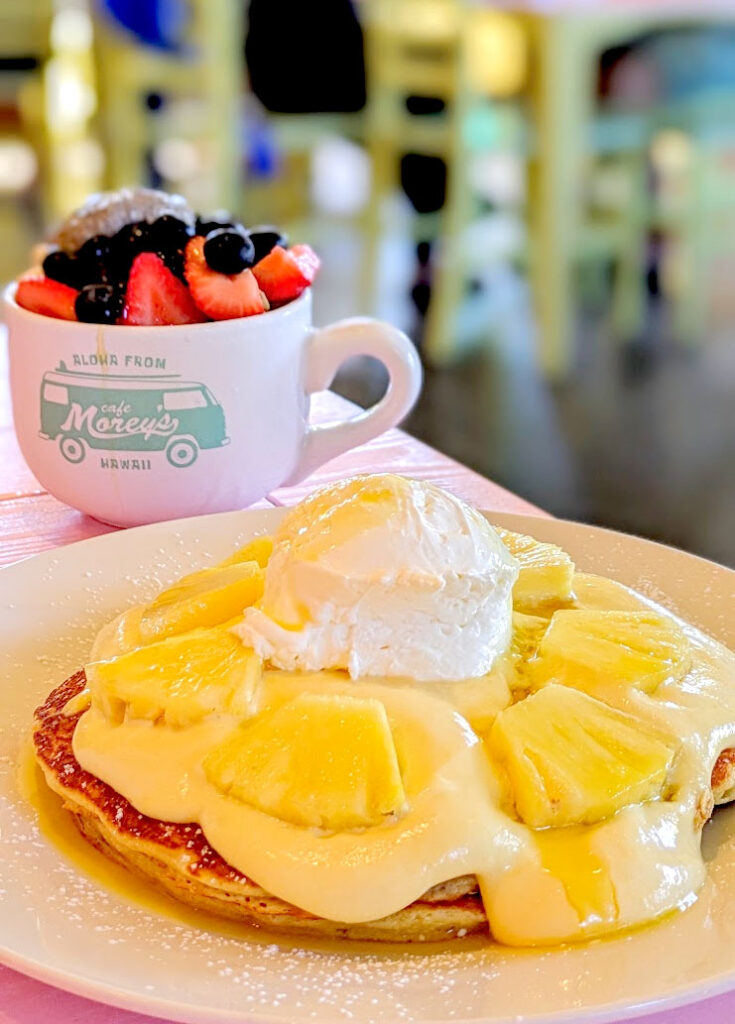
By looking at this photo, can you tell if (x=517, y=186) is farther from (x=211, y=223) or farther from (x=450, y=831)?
(x=450, y=831)

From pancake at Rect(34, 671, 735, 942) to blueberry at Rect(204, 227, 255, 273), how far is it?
50 centimetres

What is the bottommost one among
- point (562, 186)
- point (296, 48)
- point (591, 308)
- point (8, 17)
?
point (591, 308)

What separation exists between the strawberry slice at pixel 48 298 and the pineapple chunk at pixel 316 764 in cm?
54

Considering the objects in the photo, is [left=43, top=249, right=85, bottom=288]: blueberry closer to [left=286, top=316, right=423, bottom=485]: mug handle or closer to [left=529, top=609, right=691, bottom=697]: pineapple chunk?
[left=286, top=316, right=423, bottom=485]: mug handle

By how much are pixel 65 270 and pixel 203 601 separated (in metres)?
0.45

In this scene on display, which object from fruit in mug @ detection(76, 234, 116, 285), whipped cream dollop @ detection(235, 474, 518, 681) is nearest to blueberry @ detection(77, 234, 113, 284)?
fruit in mug @ detection(76, 234, 116, 285)

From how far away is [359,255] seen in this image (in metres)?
5.59

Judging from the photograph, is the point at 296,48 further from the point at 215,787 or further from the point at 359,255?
the point at 215,787

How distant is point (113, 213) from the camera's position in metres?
1.21

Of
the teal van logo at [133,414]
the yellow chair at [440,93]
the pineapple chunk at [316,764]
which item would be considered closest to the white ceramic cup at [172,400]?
the teal van logo at [133,414]

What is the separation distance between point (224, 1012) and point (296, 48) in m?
4.06

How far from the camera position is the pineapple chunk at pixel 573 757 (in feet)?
2.06

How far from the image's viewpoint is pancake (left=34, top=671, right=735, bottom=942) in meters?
0.60

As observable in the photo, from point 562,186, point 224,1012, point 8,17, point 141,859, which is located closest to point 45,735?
point 141,859
